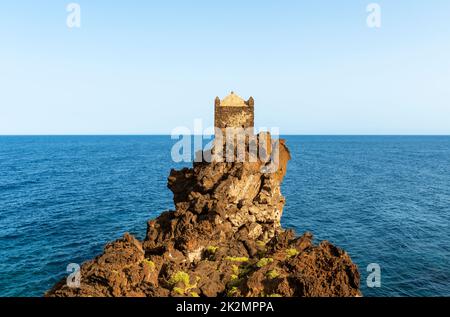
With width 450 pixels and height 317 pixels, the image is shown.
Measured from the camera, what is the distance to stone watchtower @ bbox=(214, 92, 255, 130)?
145 ft

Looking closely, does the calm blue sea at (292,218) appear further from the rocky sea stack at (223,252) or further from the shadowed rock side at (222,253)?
the rocky sea stack at (223,252)

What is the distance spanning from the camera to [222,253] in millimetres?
30219

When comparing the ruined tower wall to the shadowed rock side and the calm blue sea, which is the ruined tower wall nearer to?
the shadowed rock side

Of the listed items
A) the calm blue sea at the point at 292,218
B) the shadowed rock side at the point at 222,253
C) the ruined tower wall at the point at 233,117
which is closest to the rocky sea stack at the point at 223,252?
the shadowed rock side at the point at 222,253

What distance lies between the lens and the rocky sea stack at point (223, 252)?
2281 cm

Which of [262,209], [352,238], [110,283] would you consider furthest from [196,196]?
[352,238]

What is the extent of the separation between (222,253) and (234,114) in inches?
811

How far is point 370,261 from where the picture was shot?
48.6 m

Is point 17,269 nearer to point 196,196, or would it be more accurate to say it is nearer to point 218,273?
point 196,196

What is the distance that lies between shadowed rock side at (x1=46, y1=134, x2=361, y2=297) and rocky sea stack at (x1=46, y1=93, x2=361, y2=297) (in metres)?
0.07

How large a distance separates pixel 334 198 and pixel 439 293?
4617 cm

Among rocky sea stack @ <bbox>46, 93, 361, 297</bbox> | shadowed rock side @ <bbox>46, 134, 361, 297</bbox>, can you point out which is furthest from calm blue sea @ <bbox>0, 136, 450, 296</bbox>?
rocky sea stack @ <bbox>46, 93, 361, 297</bbox>

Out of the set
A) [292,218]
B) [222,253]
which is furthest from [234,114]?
[292,218]

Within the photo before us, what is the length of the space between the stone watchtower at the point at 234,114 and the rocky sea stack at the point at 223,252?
3.01 metres
